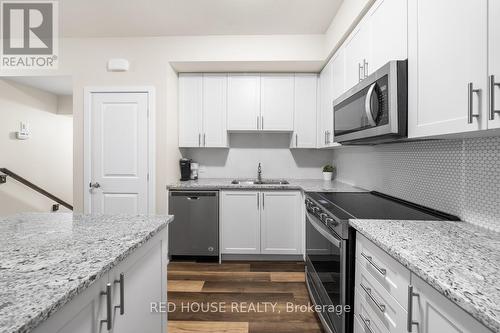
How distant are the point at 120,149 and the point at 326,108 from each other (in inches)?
96.2

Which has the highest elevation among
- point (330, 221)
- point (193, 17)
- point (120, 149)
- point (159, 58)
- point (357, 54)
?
point (193, 17)

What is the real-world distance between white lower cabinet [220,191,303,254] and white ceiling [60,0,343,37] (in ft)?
5.99

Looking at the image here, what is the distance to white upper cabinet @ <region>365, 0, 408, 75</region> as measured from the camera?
1.51 metres

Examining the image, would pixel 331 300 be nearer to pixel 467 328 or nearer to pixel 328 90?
pixel 467 328

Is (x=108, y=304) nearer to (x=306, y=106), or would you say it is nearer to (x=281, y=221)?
(x=281, y=221)

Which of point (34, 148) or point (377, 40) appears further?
point (34, 148)

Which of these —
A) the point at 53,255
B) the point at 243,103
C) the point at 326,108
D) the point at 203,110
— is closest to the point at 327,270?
the point at 53,255

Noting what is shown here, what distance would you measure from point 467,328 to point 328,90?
268 cm

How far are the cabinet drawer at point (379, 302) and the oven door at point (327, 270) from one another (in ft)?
0.36

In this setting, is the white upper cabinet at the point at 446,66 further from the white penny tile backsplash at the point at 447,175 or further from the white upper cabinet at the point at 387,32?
the white penny tile backsplash at the point at 447,175

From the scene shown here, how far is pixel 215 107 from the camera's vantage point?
3.40m

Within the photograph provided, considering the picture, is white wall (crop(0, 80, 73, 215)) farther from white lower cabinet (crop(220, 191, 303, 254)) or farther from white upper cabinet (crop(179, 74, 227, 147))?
white lower cabinet (crop(220, 191, 303, 254))

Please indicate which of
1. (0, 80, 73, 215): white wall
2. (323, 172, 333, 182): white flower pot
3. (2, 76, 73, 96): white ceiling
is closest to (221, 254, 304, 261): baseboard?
(323, 172, 333, 182): white flower pot

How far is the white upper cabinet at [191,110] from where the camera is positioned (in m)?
3.41
